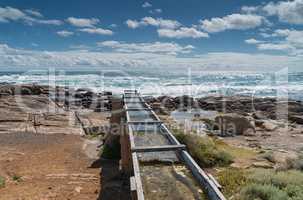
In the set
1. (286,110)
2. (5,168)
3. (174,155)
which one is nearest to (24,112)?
(5,168)

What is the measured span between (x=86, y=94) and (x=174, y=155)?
32405 mm

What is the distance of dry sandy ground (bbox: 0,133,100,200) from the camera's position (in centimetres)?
936

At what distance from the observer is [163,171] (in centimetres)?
642

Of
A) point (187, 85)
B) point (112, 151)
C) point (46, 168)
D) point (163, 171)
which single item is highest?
point (187, 85)

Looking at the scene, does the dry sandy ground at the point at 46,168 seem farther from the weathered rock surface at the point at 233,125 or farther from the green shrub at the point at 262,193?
the weathered rock surface at the point at 233,125

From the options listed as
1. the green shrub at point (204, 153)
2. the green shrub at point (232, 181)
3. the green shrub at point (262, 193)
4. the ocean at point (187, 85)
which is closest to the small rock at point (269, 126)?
the green shrub at point (204, 153)

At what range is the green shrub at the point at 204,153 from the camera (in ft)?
34.6

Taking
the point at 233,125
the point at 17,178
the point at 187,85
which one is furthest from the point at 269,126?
the point at 187,85

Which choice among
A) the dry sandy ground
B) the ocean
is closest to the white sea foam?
the ocean

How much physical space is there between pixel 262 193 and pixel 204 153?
452cm

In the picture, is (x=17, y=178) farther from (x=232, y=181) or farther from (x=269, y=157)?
(x=269, y=157)

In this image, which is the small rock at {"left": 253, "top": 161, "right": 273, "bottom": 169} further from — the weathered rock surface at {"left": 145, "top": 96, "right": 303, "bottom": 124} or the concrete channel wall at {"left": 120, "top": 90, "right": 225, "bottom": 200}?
the weathered rock surface at {"left": 145, "top": 96, "right": 303, "bottom": 124}

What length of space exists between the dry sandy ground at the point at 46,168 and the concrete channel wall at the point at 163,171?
8.80ft

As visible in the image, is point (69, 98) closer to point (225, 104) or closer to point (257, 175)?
point (225, 104)
